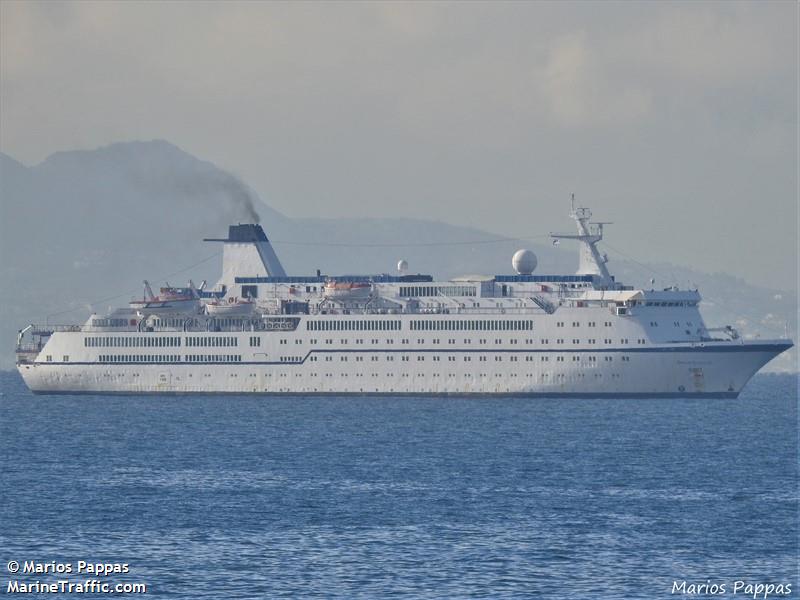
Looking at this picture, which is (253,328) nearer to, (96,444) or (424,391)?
(424,391)

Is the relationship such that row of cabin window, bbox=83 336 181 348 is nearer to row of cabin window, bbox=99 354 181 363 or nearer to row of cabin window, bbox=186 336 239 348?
row of cabin window, bbox=99 354 181 363

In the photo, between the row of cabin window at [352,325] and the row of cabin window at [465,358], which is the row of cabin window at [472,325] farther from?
the row of cabin window at [465,358]

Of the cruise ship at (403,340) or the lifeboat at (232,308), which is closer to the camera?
the cruise ship at (403,340)

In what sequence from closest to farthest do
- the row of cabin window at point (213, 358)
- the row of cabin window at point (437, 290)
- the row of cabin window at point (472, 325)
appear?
the row of cabin window at point (472, 325) < the row of cabin window at point (437, 290) < the row of cabin window at point (213, 358)

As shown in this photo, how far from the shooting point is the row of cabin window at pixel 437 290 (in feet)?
307

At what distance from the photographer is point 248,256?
10562cm

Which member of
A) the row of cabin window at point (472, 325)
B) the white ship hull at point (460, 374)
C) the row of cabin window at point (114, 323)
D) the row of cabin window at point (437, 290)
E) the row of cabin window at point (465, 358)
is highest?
the row of cabin window at point (437, 290)

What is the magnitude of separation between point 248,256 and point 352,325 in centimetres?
1410

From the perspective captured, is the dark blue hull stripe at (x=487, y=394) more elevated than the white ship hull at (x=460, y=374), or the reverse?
the white ship hull at (x=460, y=374)

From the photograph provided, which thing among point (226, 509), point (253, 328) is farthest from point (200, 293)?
point (226, 509)

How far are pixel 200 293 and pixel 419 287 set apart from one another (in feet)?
54.7

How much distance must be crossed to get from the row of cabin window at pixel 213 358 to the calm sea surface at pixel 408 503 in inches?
636

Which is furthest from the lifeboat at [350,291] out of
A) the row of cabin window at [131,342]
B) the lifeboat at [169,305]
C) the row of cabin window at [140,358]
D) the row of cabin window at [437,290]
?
the row of cabin window at [140,358]

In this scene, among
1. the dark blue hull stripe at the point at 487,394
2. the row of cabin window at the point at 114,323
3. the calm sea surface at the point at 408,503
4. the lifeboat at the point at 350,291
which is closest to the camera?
the calm sea surface at the point at 408,503
